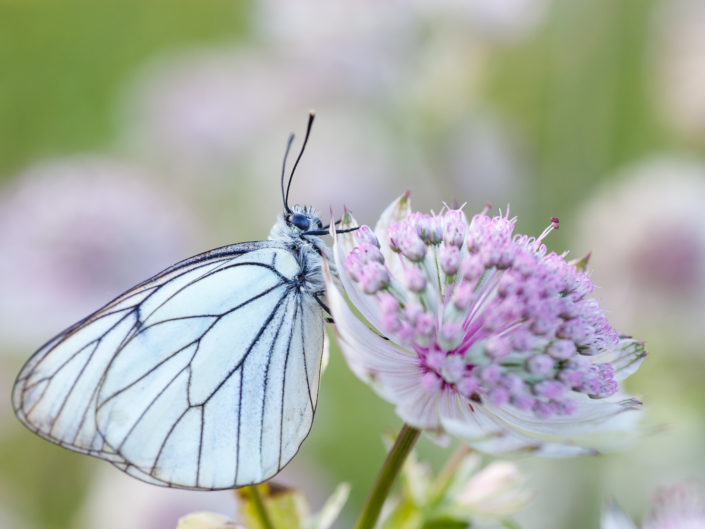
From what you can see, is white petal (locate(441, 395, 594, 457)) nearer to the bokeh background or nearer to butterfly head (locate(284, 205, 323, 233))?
butterfly head (locate(284, 205, 323, 233))

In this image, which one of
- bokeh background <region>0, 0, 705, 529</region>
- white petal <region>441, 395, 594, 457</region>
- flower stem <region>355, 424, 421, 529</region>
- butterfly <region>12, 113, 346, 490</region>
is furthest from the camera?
bokeh background <region>0, 0, 705, 529</region>

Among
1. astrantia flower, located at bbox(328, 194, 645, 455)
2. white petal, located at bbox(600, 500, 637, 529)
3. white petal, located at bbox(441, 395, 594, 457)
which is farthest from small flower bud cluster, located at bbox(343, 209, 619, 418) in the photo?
white petal, located at bbox(600, 500, 637, 529)

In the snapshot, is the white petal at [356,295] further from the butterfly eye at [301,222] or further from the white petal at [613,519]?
the white petal at [613,519]

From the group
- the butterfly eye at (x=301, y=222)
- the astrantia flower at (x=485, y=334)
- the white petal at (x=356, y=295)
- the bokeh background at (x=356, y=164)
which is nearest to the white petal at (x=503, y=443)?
the astrantia flower at (x=485, y=334)

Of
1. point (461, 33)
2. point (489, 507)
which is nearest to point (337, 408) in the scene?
point (461, 33)

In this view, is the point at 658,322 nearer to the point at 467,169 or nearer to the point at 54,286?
the point at 467,169

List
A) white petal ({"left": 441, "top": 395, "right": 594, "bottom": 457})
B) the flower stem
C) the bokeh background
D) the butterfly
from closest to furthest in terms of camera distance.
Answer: white petal ({"left": 441, "top": 395, "right": 594, "bottom": 457})
the flower stem
the butterfly
the bokeh background

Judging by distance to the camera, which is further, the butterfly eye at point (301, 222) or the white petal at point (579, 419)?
the butterfly eye at point (301, 222)
